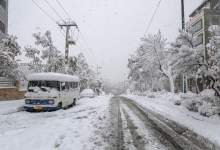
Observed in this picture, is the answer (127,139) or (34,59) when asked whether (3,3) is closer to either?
(34,59)

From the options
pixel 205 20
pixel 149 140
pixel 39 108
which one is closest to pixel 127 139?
pixel 149 140

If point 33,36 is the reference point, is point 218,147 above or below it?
below

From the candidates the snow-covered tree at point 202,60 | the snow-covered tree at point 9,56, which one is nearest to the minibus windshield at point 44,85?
the snow-covered tree at point 9,56

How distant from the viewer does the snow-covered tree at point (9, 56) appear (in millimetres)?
26469

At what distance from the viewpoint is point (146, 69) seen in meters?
50.8

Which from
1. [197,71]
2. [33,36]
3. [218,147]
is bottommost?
[218,147]

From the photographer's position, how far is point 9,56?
87.5ft

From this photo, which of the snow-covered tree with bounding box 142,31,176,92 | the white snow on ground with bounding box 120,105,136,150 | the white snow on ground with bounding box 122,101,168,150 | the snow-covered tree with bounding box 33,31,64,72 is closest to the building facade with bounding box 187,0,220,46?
the snow-covered tree with bounding box 142,31,176,92

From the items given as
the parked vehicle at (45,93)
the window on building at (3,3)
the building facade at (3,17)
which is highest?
the window on building at (3,3)

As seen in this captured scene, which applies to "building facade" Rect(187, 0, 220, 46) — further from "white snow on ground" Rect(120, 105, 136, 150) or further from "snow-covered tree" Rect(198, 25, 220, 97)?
"white snow on ground" Rect(120, 105, 136, 150)

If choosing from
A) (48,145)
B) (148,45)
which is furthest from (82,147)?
(148,45)

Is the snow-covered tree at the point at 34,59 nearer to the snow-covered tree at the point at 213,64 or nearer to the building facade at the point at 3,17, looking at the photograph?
the building facade at the point at 3,17

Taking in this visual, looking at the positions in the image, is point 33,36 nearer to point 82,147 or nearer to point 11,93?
point 11,93

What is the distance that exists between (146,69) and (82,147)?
4353cm
